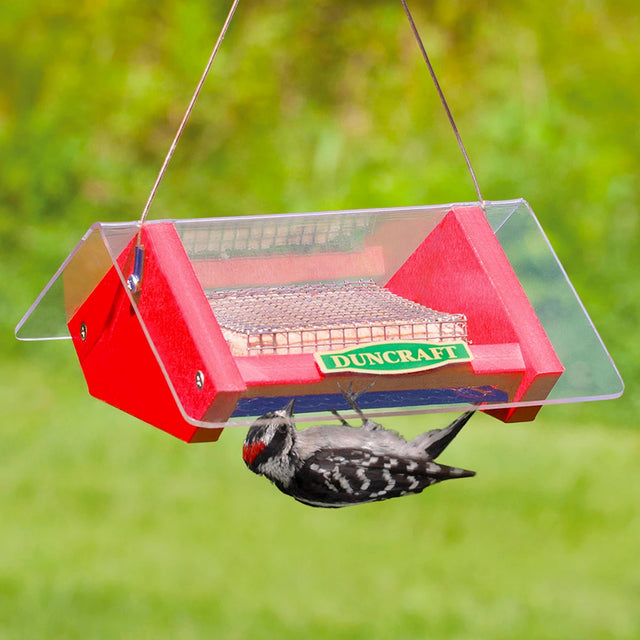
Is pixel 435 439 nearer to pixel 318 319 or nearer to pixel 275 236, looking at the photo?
pixel 318 319

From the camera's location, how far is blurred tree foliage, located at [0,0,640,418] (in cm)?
865

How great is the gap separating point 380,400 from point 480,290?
1.43ft

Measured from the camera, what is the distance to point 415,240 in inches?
124

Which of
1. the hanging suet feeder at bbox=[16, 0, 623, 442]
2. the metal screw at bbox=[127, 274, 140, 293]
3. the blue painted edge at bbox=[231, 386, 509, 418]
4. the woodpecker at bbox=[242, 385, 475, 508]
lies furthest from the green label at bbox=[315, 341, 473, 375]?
the metal screw at bbox=[127, 274, 140, 293]

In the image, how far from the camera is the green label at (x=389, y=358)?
97.6 inches

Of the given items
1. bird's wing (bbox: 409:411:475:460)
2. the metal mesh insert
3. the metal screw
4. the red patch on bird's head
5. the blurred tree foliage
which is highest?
the metal screw

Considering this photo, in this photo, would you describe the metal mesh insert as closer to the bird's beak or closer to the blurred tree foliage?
the bird's beak

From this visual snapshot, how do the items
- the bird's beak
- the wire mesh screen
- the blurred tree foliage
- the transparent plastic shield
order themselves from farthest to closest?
the blurred tree foliage < the wire mesh screen < the transparent plastic shield < the bird's beak

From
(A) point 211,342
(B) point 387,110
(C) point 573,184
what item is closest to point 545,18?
(B) point 387,110

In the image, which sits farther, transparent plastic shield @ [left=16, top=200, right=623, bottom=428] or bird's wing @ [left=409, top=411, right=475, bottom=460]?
bird's wing @ [left=409, top=411, right=475, bottom=460]

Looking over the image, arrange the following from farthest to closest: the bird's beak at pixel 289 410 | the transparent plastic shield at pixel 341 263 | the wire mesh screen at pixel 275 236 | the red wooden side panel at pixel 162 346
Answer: the wire mesh screen at pixel 275 236, the transparent plastic shield at pixel 341 263, the bird's beak at pixel 289 410, the red wooden side panel at pixel 162 346

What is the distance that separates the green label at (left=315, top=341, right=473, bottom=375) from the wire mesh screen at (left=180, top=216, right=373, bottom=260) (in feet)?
1.78

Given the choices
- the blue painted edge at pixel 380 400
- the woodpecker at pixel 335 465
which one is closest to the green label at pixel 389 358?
the blue painted edge at pixel 380 400

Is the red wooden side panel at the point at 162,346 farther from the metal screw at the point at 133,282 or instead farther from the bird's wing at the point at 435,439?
the bird's wing at the point at 435,439
